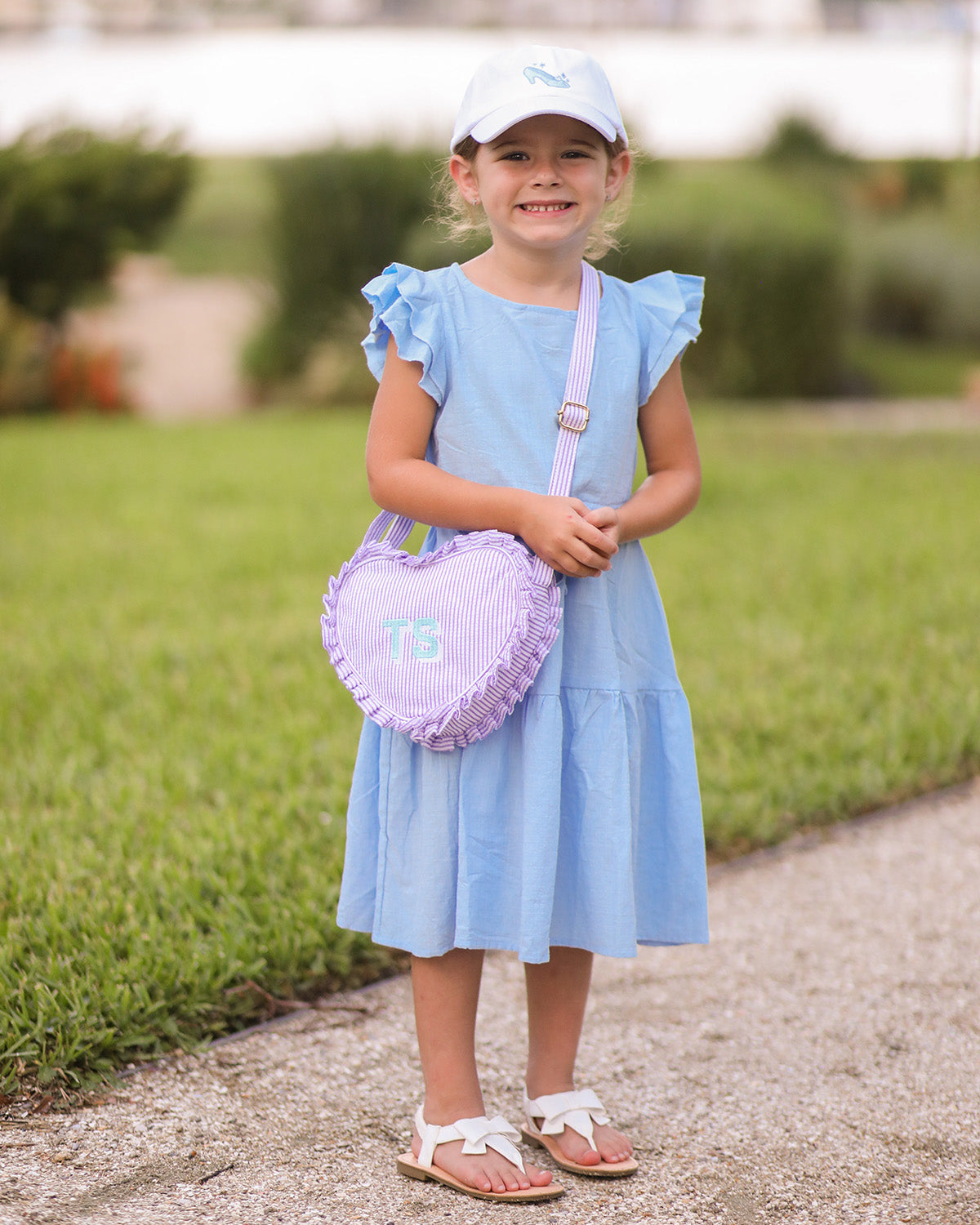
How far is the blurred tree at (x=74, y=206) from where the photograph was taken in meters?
11.1

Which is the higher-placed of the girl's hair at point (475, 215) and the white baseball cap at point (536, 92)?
the white baseball cap at point (536, 92)

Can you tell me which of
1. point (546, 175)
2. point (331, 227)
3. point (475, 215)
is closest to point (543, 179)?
point (546, 175)

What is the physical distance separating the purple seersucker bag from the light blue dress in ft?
0.17

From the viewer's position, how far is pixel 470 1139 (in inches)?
77.0

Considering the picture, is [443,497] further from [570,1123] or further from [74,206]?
[74,206]

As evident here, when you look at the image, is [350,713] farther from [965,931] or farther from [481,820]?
[481,820]

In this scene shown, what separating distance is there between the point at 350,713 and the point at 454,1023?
2.03m

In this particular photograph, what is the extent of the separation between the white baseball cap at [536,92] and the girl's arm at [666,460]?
1.19 feet

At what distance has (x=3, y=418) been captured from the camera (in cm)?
1015

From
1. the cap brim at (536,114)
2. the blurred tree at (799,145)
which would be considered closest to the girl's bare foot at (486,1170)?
the cap brim at (536,114)

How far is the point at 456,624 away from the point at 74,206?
34.7 ft

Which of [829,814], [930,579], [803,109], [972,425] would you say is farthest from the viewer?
[803,109]

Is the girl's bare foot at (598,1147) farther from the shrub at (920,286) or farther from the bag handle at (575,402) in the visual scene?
the shrub at (920,286)

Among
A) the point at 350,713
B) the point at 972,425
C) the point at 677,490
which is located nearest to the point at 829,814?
the point at 350,713
